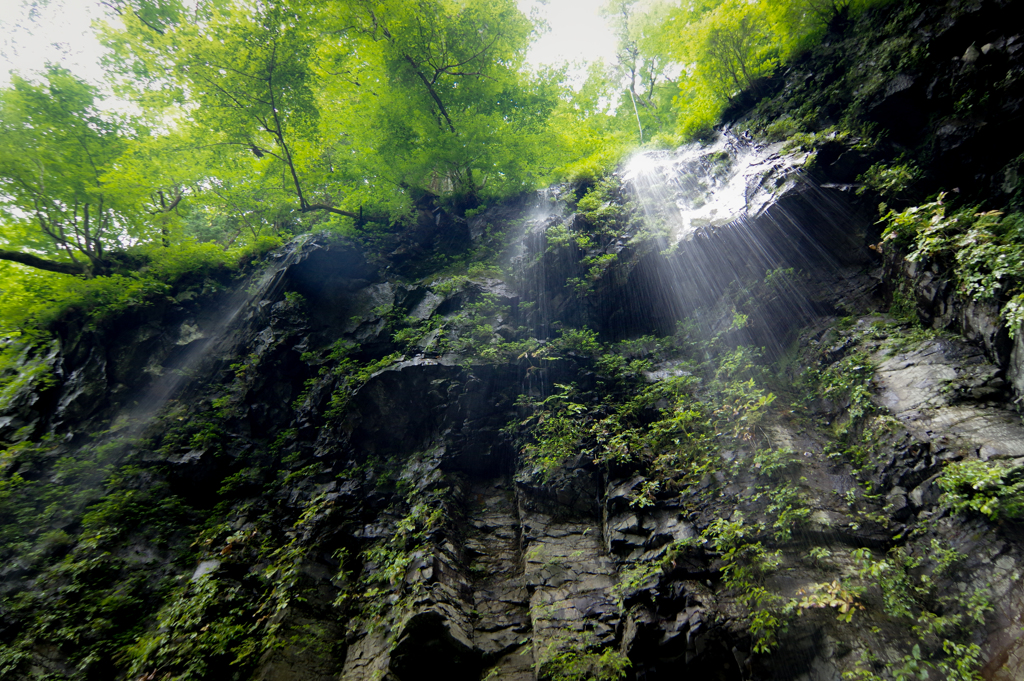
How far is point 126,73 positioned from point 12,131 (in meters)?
3.13

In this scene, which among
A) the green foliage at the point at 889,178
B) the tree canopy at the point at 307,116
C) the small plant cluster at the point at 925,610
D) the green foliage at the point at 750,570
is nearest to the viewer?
the small plant cluster at the point at 925,610

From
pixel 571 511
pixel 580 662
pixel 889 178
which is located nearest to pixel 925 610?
pixel 580 662

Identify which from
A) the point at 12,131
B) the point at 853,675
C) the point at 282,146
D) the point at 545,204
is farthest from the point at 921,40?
the point at 12,131

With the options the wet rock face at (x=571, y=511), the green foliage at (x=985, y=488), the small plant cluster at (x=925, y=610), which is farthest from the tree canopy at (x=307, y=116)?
the small plant cluster at (x=925, y=610)

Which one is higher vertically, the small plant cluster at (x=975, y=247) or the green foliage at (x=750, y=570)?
the small plant cluster at (x=975, y=247)

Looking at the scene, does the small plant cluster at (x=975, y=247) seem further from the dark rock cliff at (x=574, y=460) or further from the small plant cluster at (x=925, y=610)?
the small plant cluster at (x=925, y=610)

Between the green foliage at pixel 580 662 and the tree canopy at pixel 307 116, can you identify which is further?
the tree canopy at pixel 307 116

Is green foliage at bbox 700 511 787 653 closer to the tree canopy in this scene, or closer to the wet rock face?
the wet rock face

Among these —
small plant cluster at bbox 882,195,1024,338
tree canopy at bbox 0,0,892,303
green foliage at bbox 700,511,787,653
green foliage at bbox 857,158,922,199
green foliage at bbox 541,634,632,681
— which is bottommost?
green foliage at bbox 541,634,632,681

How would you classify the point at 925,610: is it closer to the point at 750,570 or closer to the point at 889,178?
the point at 750,570

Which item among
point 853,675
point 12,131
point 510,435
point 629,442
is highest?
point 12,131

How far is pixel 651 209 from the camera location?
9039mm

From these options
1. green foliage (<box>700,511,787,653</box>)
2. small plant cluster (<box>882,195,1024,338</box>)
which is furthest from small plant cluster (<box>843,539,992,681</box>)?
small plant cluster (<box>882,195,1024,338</box>)

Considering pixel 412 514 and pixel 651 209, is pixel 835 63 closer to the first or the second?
pixel 651 209
